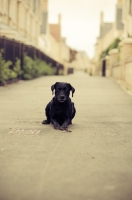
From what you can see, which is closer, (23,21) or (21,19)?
(21,19)

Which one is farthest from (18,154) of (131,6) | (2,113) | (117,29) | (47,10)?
(47,10)

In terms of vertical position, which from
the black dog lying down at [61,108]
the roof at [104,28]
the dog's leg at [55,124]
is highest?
the roof at [104,28]

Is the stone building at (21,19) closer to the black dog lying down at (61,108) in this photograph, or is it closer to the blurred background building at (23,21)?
the blurred background building at (23,21)

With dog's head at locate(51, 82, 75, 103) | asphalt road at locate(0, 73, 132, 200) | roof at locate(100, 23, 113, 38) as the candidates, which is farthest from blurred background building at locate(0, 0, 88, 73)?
roof at locate(100, 23, 113, 38)

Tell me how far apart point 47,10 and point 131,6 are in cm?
3069

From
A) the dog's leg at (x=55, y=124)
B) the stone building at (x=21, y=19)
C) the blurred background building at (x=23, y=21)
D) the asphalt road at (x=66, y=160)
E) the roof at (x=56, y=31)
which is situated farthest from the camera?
the roof at (x=56, y=31)

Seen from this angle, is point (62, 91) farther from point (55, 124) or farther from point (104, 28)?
point (104, 28)

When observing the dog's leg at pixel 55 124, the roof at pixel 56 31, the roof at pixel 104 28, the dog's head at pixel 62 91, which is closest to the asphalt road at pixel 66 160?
the dog's leg at pixel 55 124

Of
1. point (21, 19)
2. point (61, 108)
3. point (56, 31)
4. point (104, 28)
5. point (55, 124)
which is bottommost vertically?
point (55, 124)

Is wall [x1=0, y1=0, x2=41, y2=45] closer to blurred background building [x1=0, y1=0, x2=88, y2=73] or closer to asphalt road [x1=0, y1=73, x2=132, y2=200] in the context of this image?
blurred background building [x1=0, y1=0, x2=88, y2=73]

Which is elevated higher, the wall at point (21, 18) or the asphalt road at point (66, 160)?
the wall at point (21, 18)

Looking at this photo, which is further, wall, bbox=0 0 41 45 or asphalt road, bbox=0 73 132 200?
wall, bbox=0 0 41 45

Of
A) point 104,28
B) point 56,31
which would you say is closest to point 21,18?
point 56,31

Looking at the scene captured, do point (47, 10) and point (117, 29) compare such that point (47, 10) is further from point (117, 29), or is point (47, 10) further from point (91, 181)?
point (91, 181)
